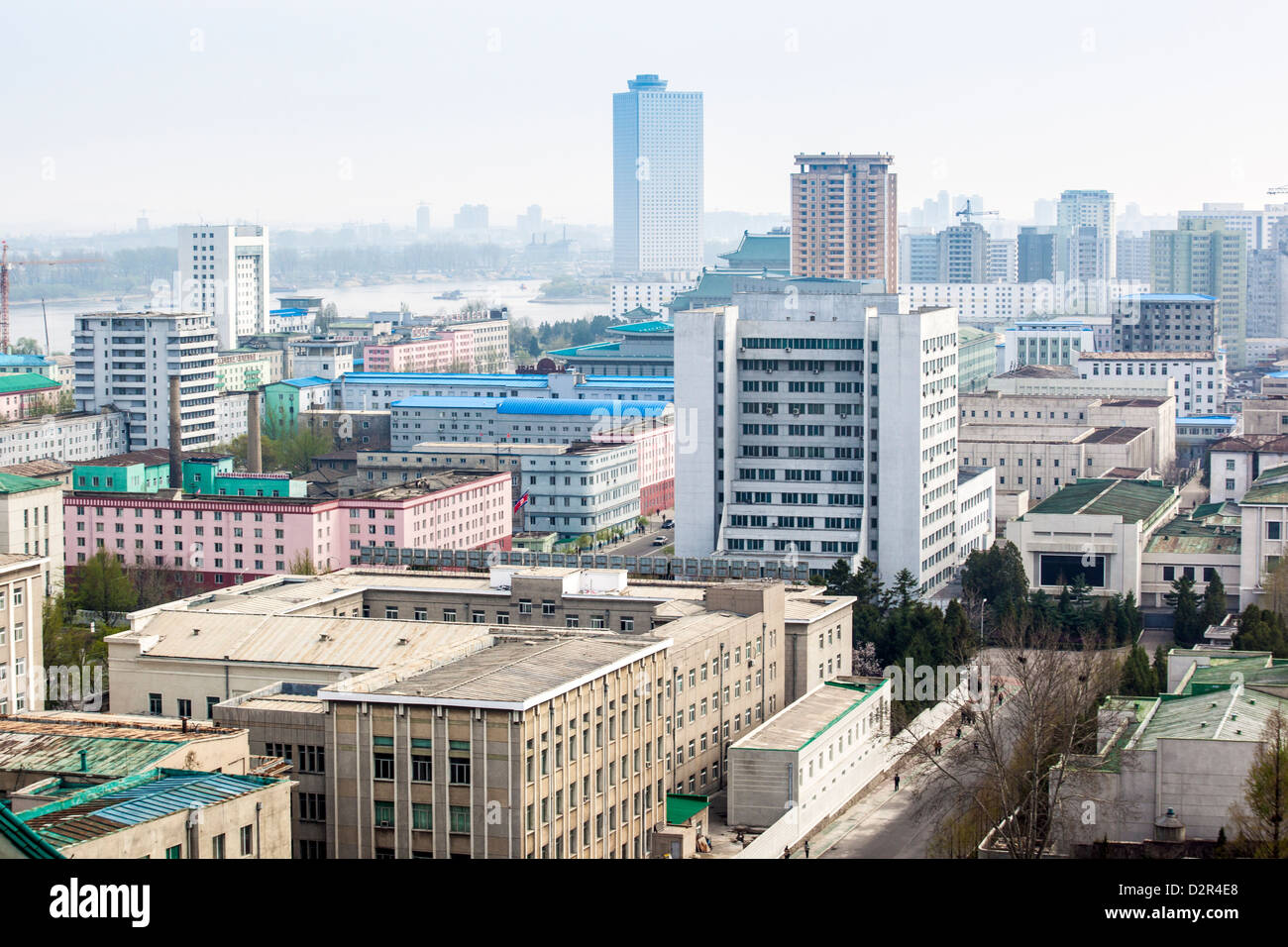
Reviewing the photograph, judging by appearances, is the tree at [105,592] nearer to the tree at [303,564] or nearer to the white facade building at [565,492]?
the tree at [303,564]

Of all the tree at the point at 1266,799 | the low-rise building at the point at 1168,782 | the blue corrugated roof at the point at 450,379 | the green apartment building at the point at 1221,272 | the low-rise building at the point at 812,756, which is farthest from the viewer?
the green apartment building at the point at 1221,272

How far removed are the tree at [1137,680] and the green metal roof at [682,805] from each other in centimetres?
527

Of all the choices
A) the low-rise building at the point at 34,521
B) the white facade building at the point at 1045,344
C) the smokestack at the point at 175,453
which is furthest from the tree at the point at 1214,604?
the white facade building at the point at 1045,344

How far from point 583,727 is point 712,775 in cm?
326

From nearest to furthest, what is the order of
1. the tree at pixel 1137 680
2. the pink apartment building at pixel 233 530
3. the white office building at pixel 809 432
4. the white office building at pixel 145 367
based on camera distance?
the tree at pixel 1137 680, the white office building at pixel 809 432, the pink apartment building at pixel 233 530, the white office building at pixel 145 367

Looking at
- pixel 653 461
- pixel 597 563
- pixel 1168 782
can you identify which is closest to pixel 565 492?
pixel 653 461

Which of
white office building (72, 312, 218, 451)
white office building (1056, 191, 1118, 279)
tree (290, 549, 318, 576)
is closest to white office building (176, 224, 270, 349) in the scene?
white office building (72, 312, 218, 451)

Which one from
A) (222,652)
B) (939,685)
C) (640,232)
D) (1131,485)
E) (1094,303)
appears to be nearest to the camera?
(222,652)

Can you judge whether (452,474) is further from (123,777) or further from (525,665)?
(123,777)

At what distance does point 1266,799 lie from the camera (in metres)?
11.4

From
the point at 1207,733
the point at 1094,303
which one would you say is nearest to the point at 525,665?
the point at 1207,733

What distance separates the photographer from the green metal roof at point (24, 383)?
45781 mm

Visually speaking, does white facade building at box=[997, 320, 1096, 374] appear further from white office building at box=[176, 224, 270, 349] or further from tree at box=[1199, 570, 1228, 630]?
tree at box=[1199, 570, 1228, 630]
